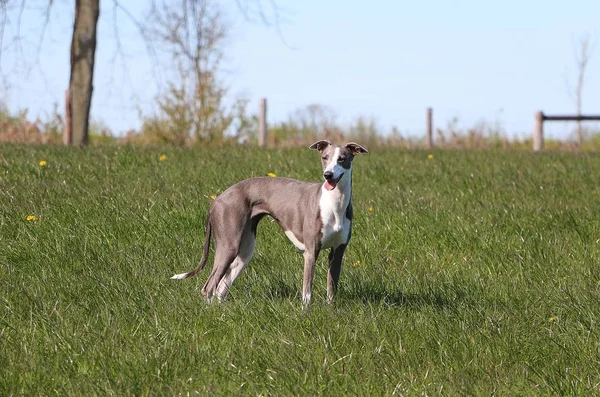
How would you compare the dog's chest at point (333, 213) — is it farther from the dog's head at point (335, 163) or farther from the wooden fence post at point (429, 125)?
the wooden fence post at point (429, 125)

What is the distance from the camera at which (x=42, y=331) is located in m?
5.78

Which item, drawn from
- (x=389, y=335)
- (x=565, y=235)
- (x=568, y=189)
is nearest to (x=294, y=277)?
(x=389, y=335)

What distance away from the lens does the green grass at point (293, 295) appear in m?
5.11

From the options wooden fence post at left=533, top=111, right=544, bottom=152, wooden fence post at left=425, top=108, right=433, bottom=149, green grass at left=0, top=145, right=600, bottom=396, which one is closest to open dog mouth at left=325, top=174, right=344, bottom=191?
green grass at left=0, top=145, right=600, bottom=396

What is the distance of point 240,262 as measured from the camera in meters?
6.92

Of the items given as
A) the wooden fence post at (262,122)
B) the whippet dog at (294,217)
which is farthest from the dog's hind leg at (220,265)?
the wooden fence post at (262,122)

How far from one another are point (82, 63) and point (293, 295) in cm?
1268

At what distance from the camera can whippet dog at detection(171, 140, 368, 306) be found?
6285 mm

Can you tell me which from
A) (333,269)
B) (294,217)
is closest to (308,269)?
(333,269)

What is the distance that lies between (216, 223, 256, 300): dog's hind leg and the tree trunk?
12.4 metres

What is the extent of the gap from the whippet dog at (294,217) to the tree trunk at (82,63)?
40.4 feet

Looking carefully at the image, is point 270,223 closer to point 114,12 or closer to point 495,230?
point 495,230

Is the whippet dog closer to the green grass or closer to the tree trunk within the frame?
the green grass

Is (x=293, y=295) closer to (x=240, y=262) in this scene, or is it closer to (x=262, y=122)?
(x=240, y=262)
